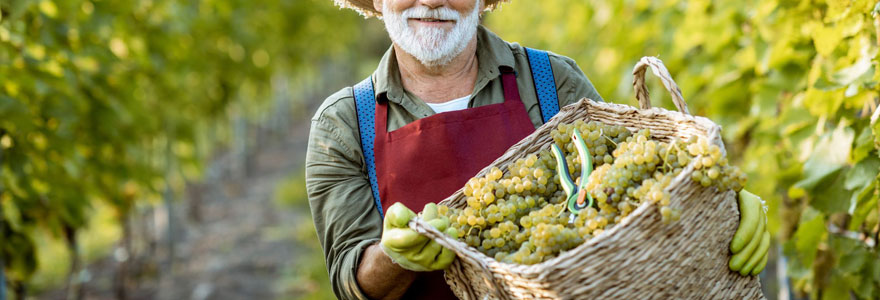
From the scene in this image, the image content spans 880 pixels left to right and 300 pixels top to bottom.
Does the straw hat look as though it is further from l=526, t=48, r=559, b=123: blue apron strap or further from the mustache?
the mustache

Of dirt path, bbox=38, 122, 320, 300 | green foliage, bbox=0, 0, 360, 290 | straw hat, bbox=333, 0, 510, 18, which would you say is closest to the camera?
straw hat, bbox=333, 0, 510, 18

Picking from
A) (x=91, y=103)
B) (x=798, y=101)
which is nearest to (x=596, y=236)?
(x=798, y=101)

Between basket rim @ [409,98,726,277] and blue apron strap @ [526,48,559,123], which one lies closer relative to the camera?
basket rim @ [409,98,726,277]

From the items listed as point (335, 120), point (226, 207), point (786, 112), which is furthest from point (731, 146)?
point (226, 207)

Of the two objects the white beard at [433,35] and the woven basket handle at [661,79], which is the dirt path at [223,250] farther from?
the woven basket handle at [661,79]

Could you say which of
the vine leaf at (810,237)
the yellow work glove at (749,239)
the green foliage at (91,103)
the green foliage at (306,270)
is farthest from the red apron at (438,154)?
the green foliage at (306,270)

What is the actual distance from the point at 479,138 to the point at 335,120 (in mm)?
370

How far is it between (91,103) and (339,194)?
276 centimetres

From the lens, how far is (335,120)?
6.93ft

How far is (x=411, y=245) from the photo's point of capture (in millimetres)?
1596

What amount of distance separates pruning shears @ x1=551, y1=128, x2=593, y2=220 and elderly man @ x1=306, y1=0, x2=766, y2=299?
29cm

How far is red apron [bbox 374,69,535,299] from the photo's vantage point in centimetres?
203

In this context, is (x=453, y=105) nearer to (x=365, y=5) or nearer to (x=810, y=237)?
(x=365, y=5)

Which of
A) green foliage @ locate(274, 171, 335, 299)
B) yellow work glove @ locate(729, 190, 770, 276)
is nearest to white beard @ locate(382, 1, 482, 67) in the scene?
yellow work glove @ locate(729, 190, 770, 276)
